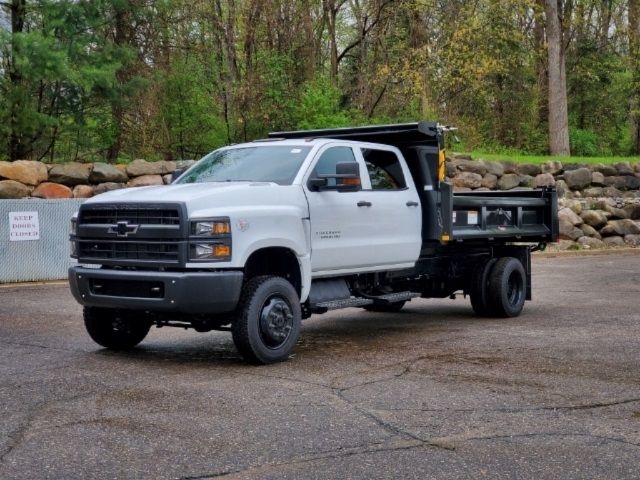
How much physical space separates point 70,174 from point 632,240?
14.2 m

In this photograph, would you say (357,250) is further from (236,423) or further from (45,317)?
(45,317)

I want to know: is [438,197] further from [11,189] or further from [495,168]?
[495,168]

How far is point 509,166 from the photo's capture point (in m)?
25.3

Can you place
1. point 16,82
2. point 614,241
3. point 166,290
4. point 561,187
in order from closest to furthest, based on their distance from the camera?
point 166,290 < point 16,82 < point 614,241 < point 561,187

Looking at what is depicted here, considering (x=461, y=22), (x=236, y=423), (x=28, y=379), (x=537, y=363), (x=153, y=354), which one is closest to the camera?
(x=236, y=423)

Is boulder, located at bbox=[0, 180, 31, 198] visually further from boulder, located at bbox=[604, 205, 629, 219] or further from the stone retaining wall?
boulder, located at bbox=[604, 205, 629, 219]

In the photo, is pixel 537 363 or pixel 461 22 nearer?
pixel 537 363

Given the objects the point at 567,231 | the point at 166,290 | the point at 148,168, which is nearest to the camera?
the point at 166,290

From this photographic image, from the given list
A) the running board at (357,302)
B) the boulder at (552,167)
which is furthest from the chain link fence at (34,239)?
the boulder at (552,167)

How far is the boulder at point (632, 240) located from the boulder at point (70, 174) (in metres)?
13.7

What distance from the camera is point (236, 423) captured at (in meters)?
6.63

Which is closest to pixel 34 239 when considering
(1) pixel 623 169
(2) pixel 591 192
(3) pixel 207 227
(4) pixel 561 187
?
(3) pixel 207 227

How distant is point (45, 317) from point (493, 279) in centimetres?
568

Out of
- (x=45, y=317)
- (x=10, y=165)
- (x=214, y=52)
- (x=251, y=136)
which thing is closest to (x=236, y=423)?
(x=45, y=317)
